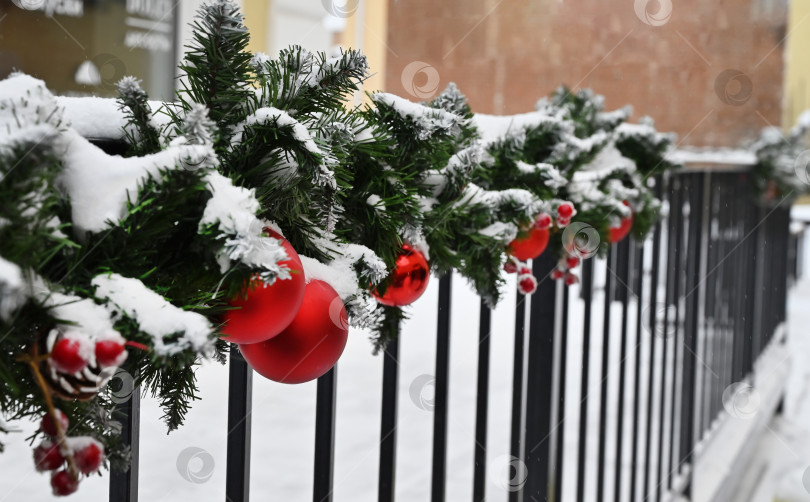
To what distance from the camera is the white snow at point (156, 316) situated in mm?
363

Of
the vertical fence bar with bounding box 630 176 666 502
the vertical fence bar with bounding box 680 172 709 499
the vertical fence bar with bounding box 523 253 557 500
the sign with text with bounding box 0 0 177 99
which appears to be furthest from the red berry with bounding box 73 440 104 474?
the sign with text with bounding box 0 0 177 99

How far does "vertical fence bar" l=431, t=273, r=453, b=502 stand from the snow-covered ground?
9 centimetres

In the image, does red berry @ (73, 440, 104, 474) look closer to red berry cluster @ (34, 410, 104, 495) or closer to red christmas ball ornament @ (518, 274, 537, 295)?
red berry cluster @ (34, 410, 104, 495)

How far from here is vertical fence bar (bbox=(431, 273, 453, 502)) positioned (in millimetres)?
906

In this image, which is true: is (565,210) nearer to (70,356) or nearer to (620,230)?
(620,230)

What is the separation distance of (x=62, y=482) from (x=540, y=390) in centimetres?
93

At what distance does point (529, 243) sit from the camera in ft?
2.97

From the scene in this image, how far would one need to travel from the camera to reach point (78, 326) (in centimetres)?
36

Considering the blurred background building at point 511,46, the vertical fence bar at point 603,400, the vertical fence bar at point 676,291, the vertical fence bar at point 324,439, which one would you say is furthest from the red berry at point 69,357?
the blurred background building at point 511,46

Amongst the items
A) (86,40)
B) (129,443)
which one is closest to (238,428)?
(129,443)

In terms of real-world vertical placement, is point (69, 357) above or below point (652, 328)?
above

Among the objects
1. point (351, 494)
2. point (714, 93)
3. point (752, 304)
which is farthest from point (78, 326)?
point (714, 93)

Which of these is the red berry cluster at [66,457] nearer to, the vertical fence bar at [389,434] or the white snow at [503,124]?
the vertical fence bar at [389,434]

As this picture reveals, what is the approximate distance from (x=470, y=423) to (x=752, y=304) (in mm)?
1832
